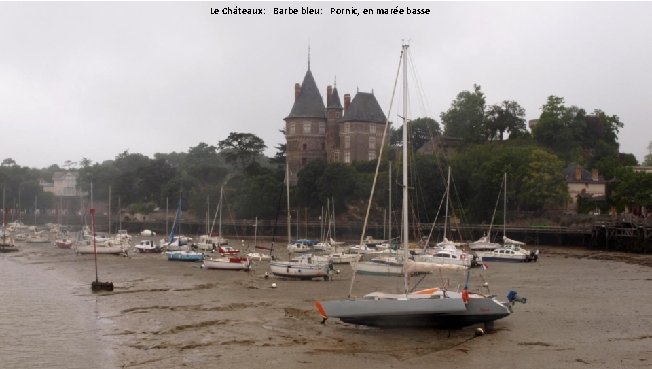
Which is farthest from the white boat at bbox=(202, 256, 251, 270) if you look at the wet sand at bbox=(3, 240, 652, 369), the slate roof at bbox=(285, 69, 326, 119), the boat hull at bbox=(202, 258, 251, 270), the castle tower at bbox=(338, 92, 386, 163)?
the slate roof at bbox=(285, 69, 326, 119)

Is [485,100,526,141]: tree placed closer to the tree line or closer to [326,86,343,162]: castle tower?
the tree line

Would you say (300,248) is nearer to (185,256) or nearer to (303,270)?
(185,256)

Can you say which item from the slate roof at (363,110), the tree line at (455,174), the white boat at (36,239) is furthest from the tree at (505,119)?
the white boat at (36,239)

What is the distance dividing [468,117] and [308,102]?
960 inches

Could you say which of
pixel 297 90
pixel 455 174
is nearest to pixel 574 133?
pixel 455 174

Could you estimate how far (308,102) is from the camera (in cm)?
11400

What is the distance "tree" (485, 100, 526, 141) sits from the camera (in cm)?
10938

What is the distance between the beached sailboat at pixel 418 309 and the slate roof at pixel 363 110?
82.4 meters

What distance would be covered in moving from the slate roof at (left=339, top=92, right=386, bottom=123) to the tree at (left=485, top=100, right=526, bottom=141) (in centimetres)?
1606

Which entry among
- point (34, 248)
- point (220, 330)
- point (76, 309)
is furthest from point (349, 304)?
point (34, 248)

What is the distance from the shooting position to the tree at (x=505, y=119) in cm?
10938

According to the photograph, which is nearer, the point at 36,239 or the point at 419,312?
the point at 419,312

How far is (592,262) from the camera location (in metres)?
56.4

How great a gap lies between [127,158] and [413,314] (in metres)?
141
